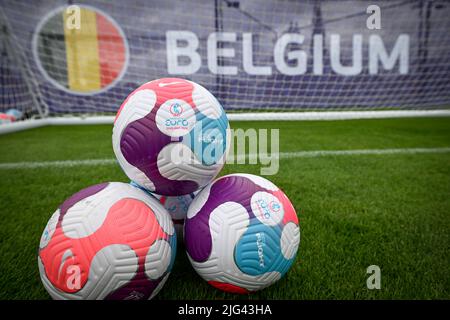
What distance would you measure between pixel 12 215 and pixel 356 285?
1.96m

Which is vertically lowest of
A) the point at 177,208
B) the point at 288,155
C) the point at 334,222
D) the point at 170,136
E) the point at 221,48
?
the point at 334,222

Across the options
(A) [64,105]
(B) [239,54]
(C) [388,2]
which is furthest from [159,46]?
(C) [388,2]

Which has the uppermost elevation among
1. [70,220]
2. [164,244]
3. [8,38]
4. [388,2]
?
[388,2]

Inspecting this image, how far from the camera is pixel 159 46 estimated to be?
7.91 m

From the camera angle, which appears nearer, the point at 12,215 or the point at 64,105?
the point at 12,215

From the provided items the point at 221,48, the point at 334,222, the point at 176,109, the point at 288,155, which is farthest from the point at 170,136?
the point at 221,48

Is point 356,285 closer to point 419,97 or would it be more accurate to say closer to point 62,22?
point 62,22

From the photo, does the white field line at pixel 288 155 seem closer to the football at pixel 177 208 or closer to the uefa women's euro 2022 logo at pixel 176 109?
the football at pixel 177 208

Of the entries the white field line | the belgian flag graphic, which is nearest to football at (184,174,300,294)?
the white field line

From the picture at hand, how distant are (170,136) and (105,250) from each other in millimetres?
456

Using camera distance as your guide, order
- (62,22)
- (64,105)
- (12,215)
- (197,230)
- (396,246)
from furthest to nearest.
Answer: (64,105), (62,22), (12,215), (396,246), (197,230)

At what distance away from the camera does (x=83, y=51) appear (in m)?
8.02

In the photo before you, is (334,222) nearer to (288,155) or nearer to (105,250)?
(105,250)

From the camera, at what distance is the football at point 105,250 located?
1062 mm
